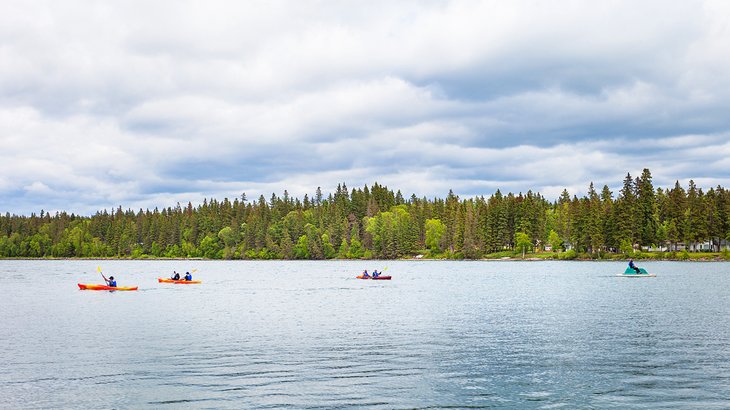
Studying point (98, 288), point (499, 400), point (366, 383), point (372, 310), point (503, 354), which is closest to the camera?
point (499, 400)

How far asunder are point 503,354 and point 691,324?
23049mm

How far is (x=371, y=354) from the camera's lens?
39.8m

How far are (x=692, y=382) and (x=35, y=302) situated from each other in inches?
2951

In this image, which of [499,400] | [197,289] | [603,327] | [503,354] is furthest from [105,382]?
[197,289]

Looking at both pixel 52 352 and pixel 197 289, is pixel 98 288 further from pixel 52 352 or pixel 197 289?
pixel 52 352

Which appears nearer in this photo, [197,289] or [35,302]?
[35,302]

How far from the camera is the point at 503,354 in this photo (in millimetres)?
39438

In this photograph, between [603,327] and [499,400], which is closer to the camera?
[499,400]

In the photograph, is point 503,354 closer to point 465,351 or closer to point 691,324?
point 465,351

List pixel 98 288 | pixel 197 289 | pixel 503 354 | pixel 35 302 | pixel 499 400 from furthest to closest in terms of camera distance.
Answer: pixel 197 289, pixel 98 288, pixel 35 302, pixel 503 354, pixel 499 400

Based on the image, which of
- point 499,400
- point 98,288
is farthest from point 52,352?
point 98,288

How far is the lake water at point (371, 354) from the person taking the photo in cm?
2942

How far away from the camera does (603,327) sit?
5209cm

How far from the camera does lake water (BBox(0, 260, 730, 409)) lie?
29422 mm
